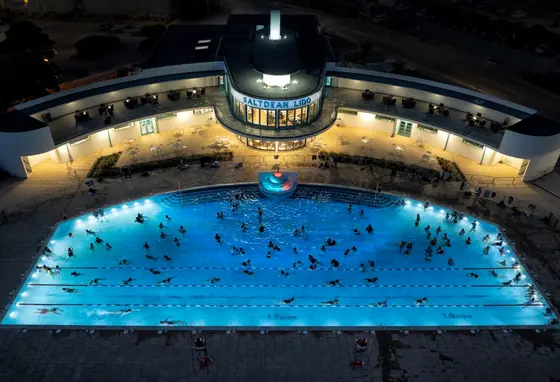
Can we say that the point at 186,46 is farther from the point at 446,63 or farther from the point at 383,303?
the point at 383,303

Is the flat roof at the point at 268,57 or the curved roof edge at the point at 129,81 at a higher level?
the flat roof at the point at 268,57

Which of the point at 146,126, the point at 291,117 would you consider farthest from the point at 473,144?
the point at 146,126

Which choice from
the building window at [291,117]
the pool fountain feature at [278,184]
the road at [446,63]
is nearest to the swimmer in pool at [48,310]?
the pool fountain feature at [278,184]

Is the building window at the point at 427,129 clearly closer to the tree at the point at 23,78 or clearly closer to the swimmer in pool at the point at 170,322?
the swimmer in pool at the point at 170,322


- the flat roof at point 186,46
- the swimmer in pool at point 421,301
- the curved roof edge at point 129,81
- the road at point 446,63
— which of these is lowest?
the swimmer in pool at point 421,301

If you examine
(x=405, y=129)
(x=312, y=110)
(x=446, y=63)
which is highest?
(x=312, y=110)

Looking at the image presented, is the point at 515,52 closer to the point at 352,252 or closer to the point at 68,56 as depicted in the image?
the point at 352,252

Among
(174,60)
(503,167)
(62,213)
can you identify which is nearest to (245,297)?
(62,213)
